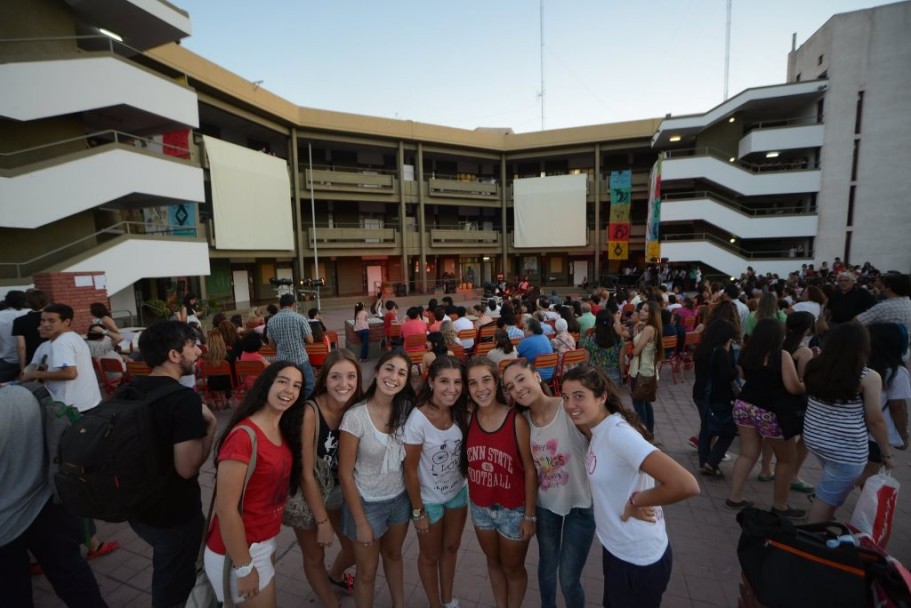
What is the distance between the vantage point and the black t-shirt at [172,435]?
215 cm

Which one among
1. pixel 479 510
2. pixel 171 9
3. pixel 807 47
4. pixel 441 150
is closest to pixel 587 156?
pixel 441 150

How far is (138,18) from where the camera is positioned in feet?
38.5

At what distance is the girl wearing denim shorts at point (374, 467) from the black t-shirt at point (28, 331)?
16.6 feet

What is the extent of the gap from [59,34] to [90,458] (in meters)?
15.5

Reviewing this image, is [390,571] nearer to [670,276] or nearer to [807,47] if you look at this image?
[670,276]

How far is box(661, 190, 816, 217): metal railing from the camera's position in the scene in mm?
22578

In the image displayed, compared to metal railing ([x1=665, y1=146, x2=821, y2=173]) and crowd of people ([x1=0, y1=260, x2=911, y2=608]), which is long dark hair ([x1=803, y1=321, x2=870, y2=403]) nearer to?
crowd of people ([x1=0, y1=260, x2=911, y2=608])

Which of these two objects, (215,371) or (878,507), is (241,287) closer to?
(215,371)

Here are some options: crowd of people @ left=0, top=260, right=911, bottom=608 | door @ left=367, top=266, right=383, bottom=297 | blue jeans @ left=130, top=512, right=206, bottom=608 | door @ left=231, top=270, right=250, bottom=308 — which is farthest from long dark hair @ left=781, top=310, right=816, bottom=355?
door @ left=367, top=266, right=383, bottom=297

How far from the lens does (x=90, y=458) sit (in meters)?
1.96

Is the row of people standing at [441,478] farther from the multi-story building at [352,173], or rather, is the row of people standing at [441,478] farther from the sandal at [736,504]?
the multi-story building at [352,173]

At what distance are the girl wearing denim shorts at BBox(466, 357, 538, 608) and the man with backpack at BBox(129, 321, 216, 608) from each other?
1.59 metres

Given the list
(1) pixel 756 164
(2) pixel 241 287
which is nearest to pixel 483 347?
(2) pixel 241 287

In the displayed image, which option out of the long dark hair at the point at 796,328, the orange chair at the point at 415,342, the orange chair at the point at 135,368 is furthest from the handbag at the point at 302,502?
the orange chair at the point at 135,368
